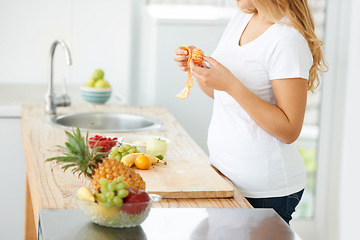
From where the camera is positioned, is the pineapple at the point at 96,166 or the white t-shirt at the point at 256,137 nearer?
the pineapple at the point at 96,166

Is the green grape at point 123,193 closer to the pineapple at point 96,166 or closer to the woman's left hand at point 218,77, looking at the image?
the pineapple at point 96,166

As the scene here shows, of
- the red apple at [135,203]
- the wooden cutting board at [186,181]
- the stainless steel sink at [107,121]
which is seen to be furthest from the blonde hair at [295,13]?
the stainless steel sink at [107,121]

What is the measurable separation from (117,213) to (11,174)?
1700mm

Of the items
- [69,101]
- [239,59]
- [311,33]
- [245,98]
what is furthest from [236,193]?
[69,101]

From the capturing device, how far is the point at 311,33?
1.69m

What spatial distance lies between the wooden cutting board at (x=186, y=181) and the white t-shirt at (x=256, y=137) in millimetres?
89

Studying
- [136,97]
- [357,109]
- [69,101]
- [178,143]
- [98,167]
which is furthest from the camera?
[136,97]

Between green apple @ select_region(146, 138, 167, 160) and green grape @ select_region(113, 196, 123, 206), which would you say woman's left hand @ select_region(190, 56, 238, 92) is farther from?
green grape @ select_region(113, 196, 123, 206)

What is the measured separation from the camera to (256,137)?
5.65ft

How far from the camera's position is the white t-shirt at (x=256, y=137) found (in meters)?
1.67

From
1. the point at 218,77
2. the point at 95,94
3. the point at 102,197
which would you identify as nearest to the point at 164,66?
the point at 95,94

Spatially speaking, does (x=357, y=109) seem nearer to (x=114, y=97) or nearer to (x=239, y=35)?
(x=114, y=97)

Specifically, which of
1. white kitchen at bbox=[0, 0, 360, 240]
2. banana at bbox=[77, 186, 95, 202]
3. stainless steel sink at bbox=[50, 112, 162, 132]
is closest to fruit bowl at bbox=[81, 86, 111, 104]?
white kitchen at bbox=[0, 0, 360, 240]

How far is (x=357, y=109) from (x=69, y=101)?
58.9 inches
